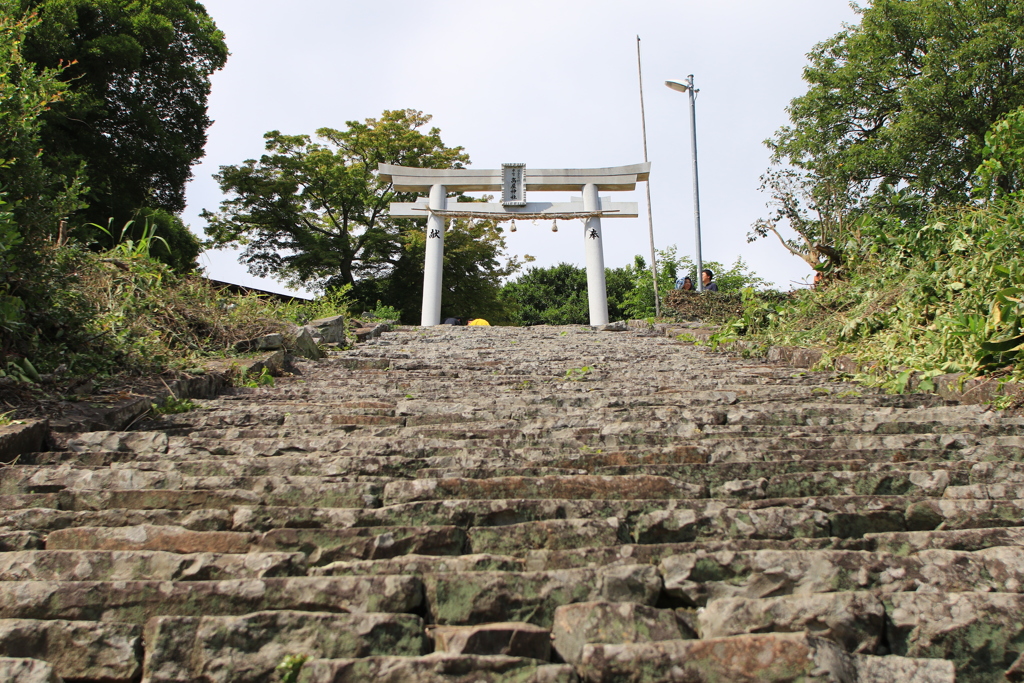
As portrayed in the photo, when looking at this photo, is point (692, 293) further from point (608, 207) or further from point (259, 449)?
point (259, 449)

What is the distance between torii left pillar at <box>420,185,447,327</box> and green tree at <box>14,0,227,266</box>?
6.08 meters

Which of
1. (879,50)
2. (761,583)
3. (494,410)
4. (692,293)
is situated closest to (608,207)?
(692,293)

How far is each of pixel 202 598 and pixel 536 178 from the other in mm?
14283

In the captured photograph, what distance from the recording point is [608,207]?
1597cm

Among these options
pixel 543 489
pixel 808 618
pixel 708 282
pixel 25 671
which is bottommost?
pixel 25 671

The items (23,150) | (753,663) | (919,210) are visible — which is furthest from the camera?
(919,210)

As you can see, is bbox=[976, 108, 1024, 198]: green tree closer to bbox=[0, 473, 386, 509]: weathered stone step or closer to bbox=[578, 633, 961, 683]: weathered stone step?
bbox=[578, 633, 961, 683]: weathered stone step

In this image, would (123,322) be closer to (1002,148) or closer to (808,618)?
(808,618)

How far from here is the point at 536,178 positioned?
15.7m

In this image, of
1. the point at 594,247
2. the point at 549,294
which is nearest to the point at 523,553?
the point at 594,247

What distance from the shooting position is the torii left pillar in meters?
15.8

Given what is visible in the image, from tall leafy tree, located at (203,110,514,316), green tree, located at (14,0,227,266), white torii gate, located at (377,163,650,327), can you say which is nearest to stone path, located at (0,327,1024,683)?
white torii gate, located at (377,163,650,327)

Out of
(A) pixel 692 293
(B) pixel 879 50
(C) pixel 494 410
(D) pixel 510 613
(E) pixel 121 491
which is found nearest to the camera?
(D) pixel 510 613

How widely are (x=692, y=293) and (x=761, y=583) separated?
1172 cm
